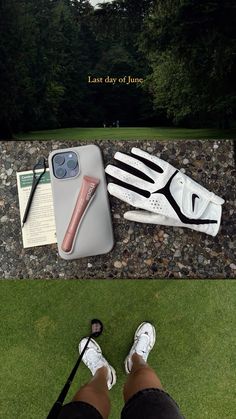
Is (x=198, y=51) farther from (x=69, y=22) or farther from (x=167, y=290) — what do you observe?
(x=167, y=290)

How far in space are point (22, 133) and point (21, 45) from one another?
372 mm

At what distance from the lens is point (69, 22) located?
165cm

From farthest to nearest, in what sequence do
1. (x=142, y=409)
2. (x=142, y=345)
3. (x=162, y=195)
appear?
(x=142, y=345) → (x=162, y=195) → (x=142, y=409)

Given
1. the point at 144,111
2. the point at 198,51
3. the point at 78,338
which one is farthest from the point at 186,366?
the point at 198,51

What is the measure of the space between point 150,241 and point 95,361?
2.16ft

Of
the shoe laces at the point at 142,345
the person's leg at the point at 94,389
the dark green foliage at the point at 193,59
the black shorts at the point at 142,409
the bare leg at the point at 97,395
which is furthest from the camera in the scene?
the shoe laces at the point at 142,345

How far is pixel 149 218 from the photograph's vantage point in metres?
1.41

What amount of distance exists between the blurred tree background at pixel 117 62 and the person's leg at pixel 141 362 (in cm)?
93

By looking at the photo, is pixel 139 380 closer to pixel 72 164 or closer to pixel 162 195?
pixel 162 195

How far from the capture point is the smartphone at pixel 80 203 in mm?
1413

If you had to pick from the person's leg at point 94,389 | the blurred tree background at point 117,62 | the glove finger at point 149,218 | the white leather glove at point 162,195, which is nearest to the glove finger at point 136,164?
the white leather glove at point 162,195

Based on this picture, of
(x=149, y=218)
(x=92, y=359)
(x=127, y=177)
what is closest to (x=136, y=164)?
(x=127, y=177)

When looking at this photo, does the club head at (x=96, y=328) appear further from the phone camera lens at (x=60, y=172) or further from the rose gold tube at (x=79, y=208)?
the phone camera lens at (x=60, y=172)

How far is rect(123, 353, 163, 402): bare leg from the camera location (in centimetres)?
140
